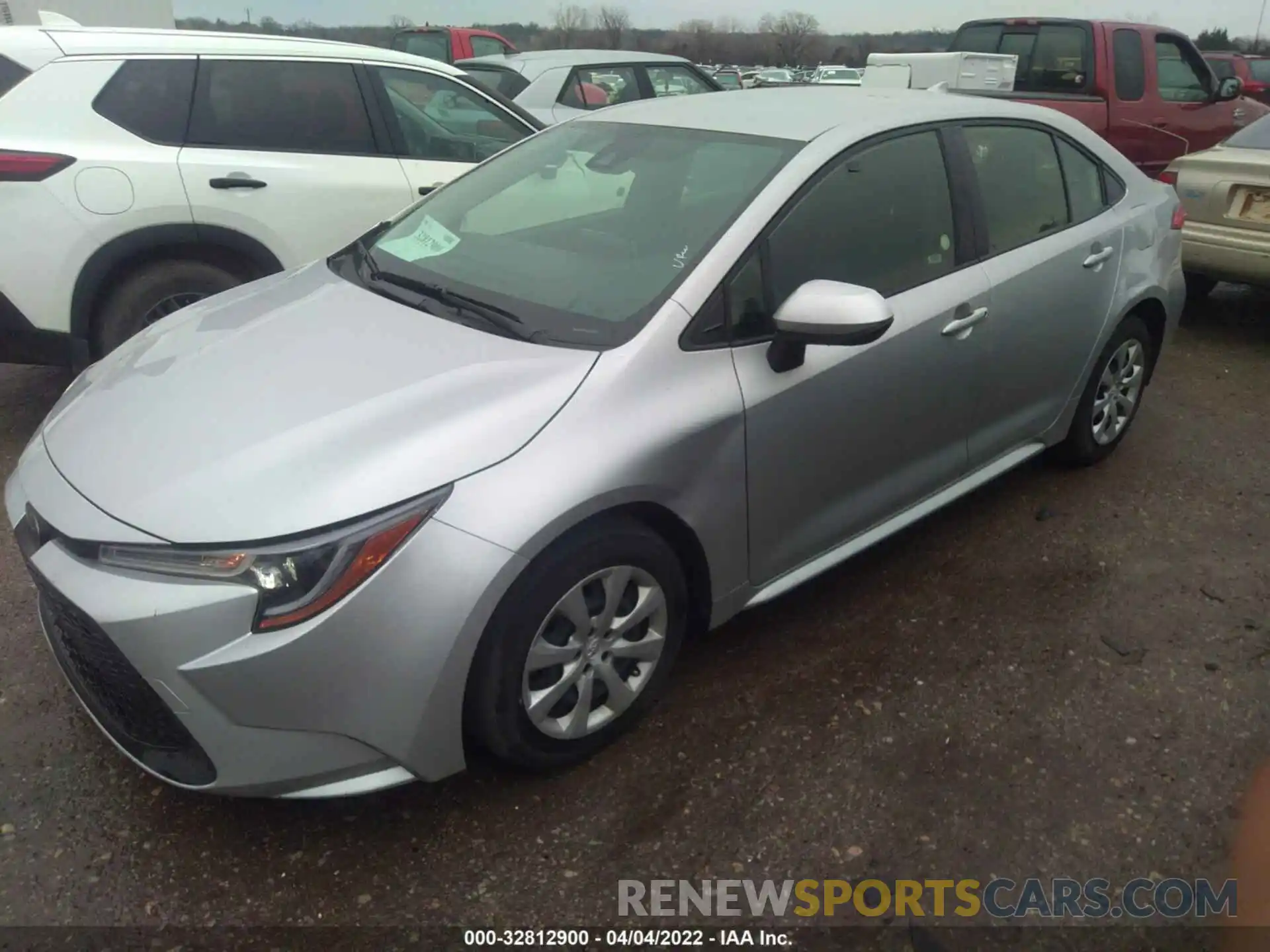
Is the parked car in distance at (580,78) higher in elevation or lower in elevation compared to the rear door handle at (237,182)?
higher

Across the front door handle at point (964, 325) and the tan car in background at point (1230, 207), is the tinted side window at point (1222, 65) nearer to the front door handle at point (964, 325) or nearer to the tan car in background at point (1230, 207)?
the tan car in background at point (1230, 207)

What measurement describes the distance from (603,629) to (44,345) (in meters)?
3.14

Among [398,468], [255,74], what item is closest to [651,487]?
[398,468]

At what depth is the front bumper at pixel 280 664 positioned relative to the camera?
195 centimetres

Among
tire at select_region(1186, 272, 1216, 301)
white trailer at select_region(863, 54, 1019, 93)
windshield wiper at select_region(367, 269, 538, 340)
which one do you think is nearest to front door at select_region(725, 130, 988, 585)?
windshield wiper at select_region(367, 269, 538, 340)

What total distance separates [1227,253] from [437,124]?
4656 millimetres

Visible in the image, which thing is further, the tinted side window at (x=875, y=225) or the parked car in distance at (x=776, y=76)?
the parked car in distance at (x=776, y=76)

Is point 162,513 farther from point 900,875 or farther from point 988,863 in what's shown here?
point 988,863

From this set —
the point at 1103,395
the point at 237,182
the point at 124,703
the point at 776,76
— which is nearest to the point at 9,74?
the point at 237,182

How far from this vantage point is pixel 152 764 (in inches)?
84.7

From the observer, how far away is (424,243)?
10.3 ft

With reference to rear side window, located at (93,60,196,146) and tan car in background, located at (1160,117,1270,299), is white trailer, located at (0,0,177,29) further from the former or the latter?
tan car in background, located at (1160,117,1270,299)

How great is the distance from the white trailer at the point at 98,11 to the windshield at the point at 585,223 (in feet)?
34.7

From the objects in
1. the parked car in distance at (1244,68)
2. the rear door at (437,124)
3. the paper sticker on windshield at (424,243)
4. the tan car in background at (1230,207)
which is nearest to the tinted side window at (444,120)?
the rear door at (437,124)
